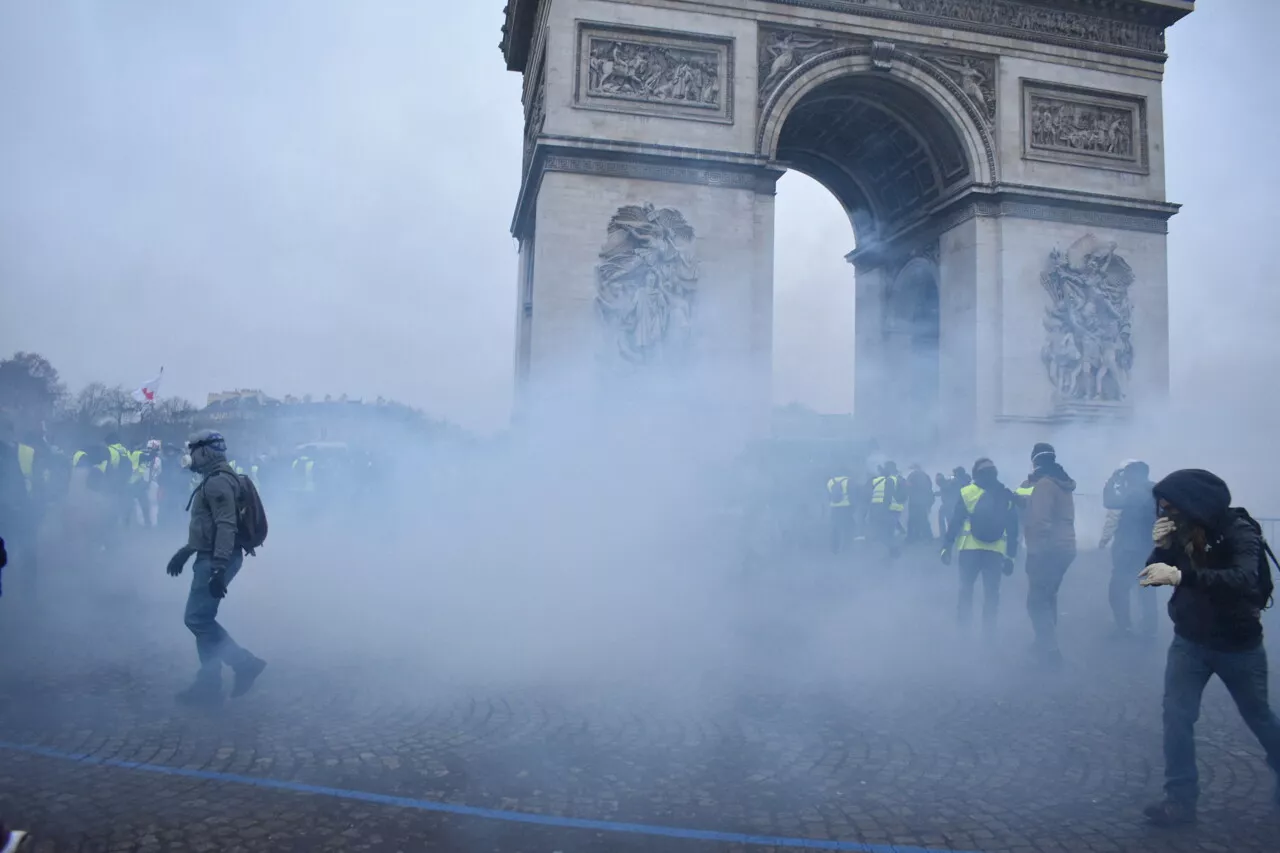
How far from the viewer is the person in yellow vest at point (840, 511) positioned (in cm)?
1117

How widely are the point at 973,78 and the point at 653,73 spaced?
5.39 metres

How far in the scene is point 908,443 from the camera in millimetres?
16547

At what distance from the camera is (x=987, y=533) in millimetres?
5844

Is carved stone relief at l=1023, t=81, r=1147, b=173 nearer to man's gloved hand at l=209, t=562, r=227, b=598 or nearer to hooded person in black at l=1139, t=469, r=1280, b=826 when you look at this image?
hooded person in black at l=1139, t=469, r=1280, b=826

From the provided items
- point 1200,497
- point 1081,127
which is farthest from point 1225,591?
point 1081,127

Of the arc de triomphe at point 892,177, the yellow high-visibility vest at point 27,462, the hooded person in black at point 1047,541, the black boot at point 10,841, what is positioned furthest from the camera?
the arc de triomphe at point 892,177

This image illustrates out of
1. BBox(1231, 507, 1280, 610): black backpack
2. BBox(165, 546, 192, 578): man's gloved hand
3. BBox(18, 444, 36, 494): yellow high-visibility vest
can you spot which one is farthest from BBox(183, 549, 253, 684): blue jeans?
BBox(1231, 507, 1280, 610): black backpack

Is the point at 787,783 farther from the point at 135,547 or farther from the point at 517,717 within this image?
the point at 135,547

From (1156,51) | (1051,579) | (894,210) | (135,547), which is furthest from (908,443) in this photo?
(135,547)

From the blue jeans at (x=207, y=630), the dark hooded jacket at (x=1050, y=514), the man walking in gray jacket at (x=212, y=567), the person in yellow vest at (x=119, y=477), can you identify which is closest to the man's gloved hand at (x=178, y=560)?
the man walking in gray jacket at (x=212, y=567)

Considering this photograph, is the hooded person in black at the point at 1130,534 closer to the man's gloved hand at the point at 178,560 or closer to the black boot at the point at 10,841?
the man's gloved hand at the point at 178,560

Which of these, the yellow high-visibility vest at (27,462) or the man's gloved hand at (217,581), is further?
the yellow high-visibility vest at (27,462)

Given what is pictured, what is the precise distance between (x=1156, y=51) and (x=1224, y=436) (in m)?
6.65

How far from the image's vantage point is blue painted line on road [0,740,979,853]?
280cm
